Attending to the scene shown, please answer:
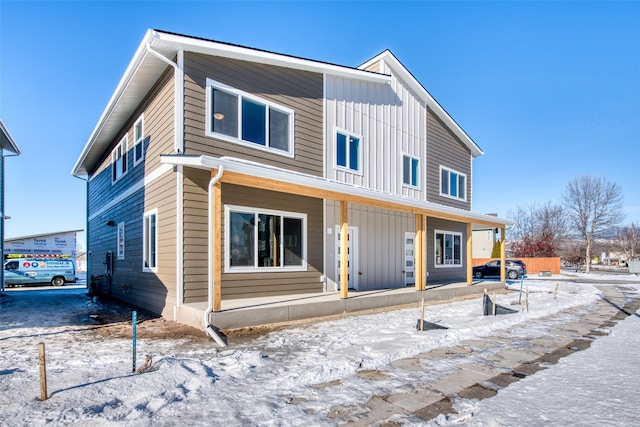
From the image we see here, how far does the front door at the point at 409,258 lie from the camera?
14.6 meters

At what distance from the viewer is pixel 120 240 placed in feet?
40.8

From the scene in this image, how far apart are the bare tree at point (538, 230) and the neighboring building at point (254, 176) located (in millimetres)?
32139

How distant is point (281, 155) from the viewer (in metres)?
10.2

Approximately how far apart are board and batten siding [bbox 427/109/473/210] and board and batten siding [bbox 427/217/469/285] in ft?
2.92

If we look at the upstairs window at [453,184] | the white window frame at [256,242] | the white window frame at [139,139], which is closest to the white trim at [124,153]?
the white window frame at [139,139]

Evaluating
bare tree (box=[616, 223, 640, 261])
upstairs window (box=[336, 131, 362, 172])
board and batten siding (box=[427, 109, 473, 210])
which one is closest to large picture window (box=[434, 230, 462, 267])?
board and batten siding (box=[427, 109, 473, 210])

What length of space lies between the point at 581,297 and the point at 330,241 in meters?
10.6

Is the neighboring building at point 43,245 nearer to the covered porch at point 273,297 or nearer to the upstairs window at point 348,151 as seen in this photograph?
the upstairs window at point 348,151

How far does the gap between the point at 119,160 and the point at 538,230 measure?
51.4 meters

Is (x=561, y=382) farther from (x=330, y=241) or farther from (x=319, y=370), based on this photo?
(x=330, y=241)

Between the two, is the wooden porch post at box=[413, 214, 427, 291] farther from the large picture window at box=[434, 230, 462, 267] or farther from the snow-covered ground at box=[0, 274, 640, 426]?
the snow-covered ground at box=[0, 274, 640, 426]

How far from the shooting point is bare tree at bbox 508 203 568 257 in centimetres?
4253

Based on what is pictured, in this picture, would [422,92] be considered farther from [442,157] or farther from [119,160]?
[119,160]

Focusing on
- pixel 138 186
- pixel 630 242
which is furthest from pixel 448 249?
pixel 630 242
